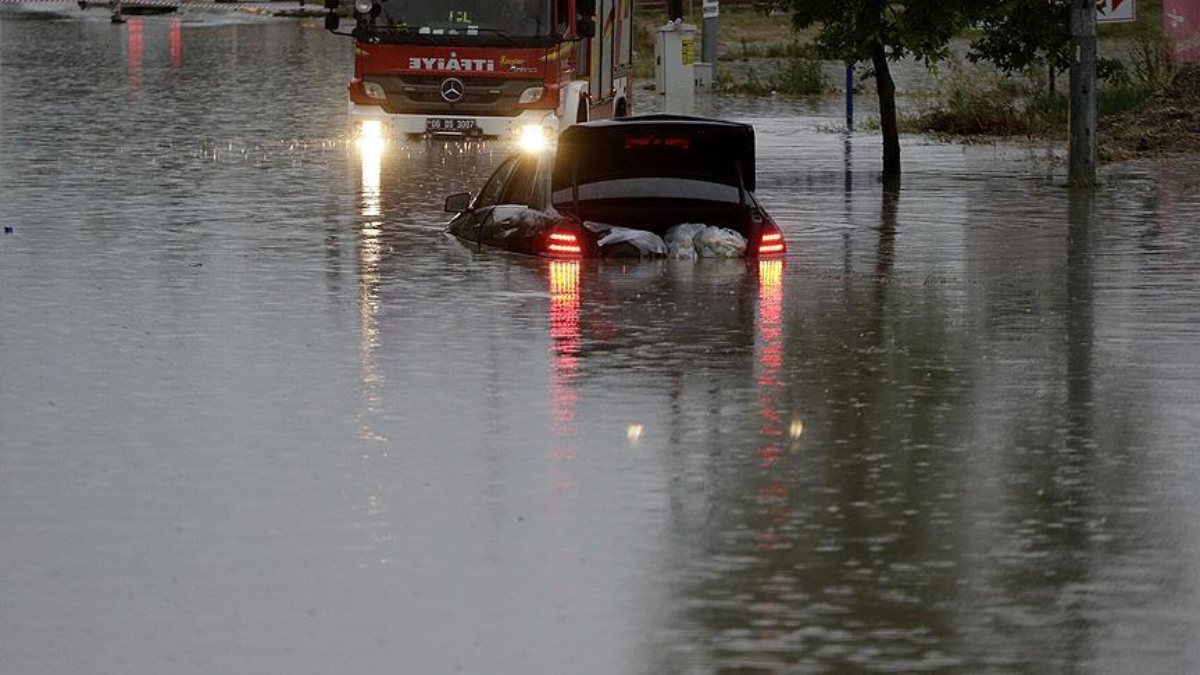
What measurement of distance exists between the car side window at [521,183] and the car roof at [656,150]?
0.75 meters

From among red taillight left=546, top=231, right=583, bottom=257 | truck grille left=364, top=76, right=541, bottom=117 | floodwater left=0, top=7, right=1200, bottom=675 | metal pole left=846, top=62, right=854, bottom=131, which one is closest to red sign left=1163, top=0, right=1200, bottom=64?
metal pole left=846, top=62, right=854, bottom=131

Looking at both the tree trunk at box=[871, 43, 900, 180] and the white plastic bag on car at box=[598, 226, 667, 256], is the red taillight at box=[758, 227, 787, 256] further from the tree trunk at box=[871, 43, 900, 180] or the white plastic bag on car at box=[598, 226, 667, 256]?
the tree trunk at box=[871, 43, 900, 180]

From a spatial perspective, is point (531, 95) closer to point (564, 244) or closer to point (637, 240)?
point (564, 244)

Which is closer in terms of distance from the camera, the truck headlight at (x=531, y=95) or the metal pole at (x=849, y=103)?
the truck headlight at (x=531, y=95)

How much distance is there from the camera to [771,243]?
20797mm

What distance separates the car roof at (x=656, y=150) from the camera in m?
20.8

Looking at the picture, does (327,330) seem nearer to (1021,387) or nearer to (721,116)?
(1021,387)

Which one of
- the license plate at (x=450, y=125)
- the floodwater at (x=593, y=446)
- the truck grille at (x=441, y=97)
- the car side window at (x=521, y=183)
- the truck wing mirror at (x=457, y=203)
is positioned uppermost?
the truck grille at (x=441, y=97)

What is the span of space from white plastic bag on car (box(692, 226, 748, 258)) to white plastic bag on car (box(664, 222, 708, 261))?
0.12 feet

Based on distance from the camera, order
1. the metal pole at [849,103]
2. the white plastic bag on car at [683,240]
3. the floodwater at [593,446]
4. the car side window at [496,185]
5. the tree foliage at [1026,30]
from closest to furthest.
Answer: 1. the floodwater at [593,446]
2. the white plastic bag on car at [683,240]
3. the car side window at [496,185]
4. the tree foliage at [1026,30]
5. the metal pole at [849,103]

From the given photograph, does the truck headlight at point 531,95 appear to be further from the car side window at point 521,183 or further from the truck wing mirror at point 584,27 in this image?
the car side window at point 521,183

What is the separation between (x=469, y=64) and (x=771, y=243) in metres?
12.0

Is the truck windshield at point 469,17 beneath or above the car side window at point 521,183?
above

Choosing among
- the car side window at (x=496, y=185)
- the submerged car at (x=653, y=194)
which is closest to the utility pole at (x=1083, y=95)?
the submerged car at (x=653, y=194)
